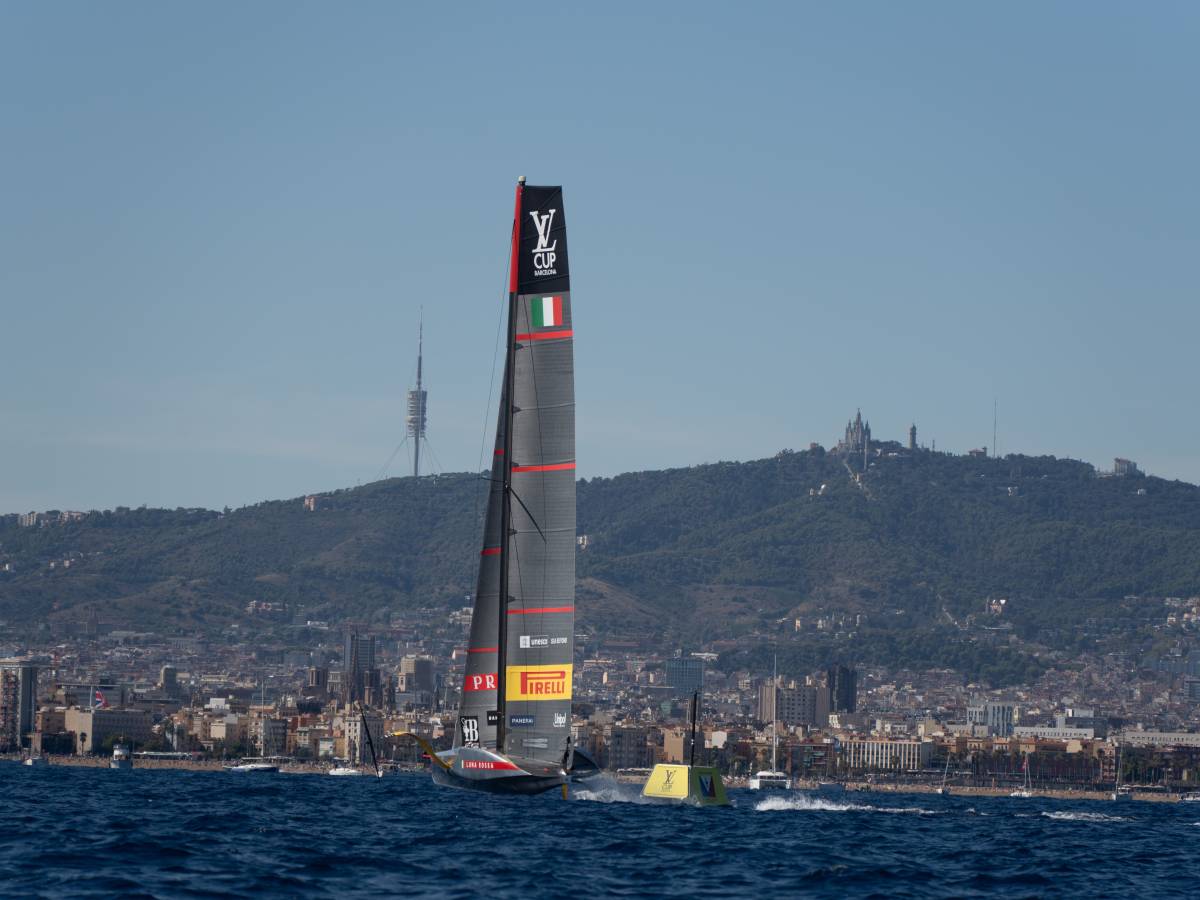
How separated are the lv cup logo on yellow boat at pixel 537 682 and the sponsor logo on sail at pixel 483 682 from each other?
1.59 ft

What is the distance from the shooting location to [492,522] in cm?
4616

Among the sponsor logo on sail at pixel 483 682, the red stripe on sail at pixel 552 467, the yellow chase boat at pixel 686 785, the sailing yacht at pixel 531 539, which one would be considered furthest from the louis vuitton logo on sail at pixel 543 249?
the yellow chase boat at pixel 686 785

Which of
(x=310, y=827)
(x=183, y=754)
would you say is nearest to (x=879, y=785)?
(x=183, y=754)

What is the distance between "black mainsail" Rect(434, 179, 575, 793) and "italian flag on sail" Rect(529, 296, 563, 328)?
2cm

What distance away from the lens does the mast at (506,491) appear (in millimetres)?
45656

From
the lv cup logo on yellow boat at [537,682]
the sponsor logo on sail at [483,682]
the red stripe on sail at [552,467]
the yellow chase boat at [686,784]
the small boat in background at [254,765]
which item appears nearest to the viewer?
the red stripe on sail at [552,467]

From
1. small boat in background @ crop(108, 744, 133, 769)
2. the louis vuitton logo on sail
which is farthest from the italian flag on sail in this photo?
small boat in background @ crop(108, 744, 133, 769)

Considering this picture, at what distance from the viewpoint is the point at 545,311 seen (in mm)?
45875

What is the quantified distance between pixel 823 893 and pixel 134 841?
34.8 feet

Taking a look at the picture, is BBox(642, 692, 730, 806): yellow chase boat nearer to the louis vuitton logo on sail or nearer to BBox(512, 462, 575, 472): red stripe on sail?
BBox(512, 462, 575, 472): red stripe on sail

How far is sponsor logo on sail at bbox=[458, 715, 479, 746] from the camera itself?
153 ft

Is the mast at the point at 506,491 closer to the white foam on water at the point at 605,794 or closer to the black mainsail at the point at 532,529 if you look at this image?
the black mainsail at the point at 532,529

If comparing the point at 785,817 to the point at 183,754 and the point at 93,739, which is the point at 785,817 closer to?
the point at 183,754

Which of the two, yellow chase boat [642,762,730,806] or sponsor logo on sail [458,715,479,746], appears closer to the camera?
sponsor logo on sail [458,715,479,746]
